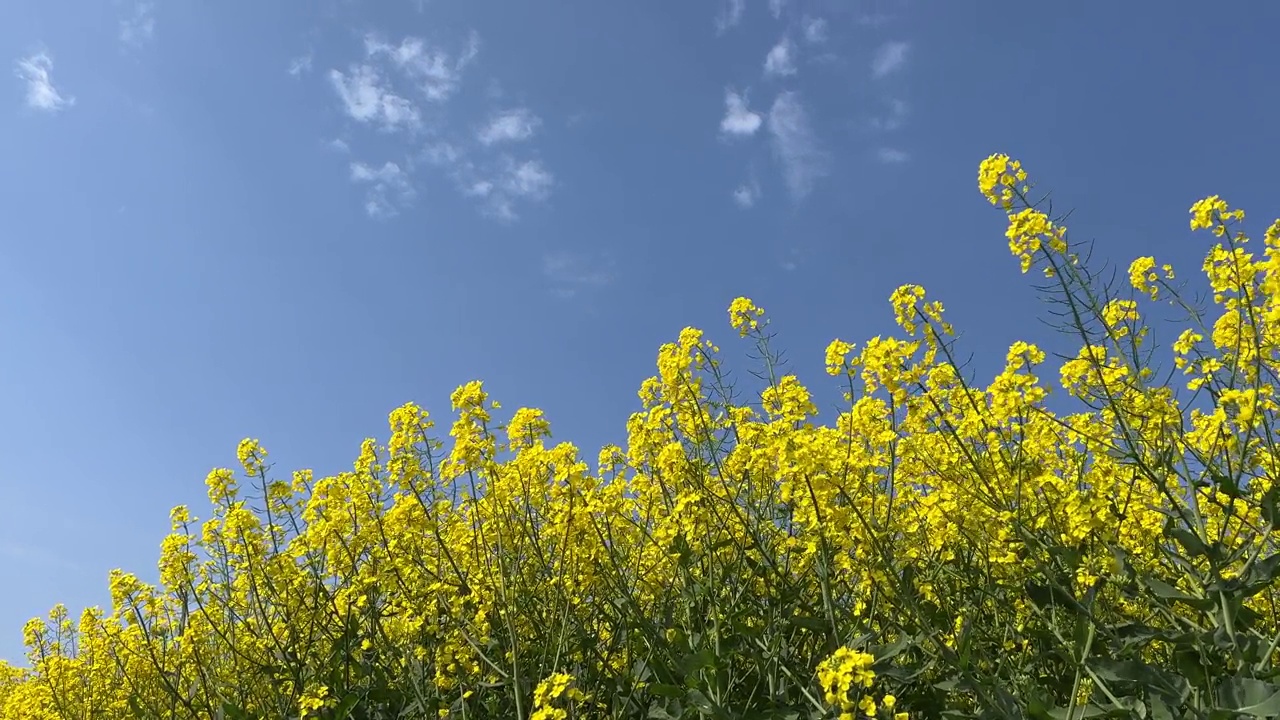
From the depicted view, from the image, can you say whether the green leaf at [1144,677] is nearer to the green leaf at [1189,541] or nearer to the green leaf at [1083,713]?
the green leaf at [1083,713]

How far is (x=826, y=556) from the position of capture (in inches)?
123

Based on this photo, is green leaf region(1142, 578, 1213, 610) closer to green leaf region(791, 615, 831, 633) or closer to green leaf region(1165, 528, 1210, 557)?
green leaf region(1165, 528, 1210, 557)

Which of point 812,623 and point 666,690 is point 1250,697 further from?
point 666,690

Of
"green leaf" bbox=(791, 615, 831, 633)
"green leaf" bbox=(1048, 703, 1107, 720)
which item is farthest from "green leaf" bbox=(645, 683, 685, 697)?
"green leaf" bbox=(1048, 703, 1107, 720)

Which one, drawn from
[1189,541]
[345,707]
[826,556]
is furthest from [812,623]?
[345,707]

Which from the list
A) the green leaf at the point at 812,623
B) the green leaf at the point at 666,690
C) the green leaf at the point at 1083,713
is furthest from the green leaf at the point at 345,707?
the green leaf at the point at 1083,713

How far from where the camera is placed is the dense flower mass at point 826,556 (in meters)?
2.74

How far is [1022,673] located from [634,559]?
201cm

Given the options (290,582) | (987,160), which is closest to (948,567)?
(987,160)

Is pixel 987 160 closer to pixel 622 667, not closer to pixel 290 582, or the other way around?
pixel 622 667

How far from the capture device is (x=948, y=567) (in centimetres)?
381

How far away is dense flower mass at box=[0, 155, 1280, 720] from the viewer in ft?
9.00

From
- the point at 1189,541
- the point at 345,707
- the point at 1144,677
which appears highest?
the point at 345,707

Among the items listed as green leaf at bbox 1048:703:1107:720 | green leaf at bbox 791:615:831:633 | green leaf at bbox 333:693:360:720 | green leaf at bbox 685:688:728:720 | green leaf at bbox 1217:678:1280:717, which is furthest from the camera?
green leaf at bbox 333:693:360:720
